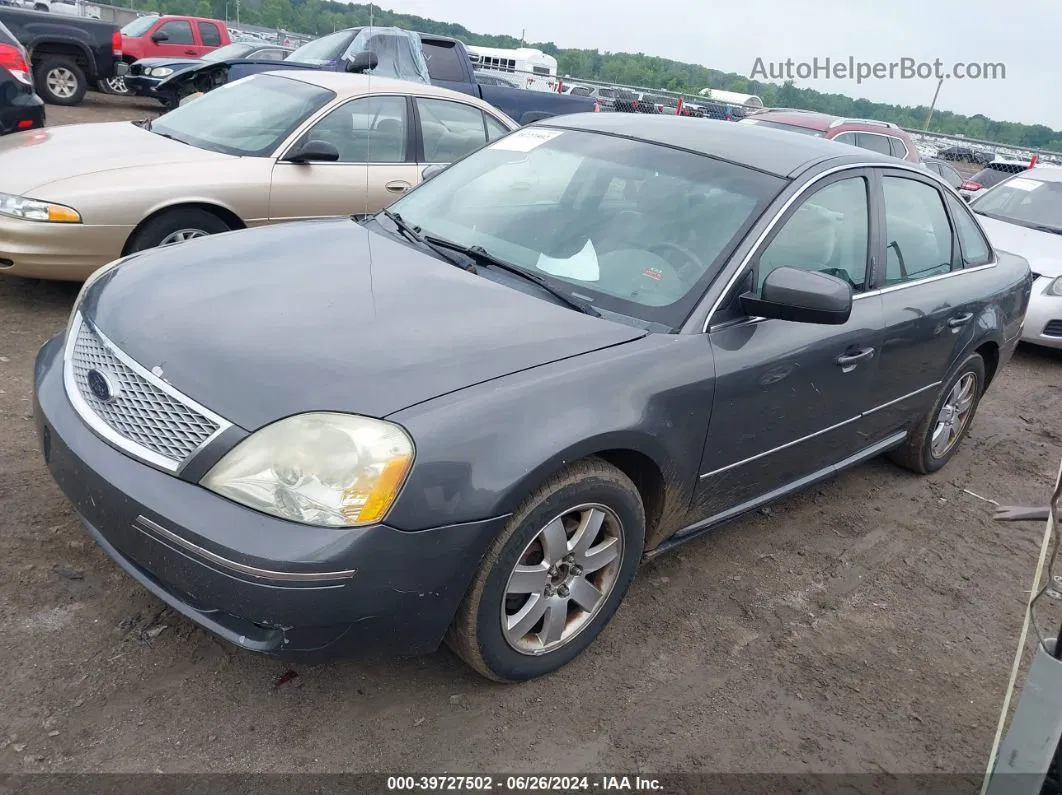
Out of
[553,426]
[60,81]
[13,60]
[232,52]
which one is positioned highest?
[13,60]

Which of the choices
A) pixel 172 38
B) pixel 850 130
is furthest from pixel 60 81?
pixel 850 130

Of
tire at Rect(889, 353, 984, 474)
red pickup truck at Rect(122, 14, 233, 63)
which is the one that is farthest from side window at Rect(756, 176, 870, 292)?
red pickup truck at Rect(122, 14, 233, 63)

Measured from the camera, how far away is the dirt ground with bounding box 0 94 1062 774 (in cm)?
243

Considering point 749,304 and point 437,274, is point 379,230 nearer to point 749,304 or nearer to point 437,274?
point 437,274

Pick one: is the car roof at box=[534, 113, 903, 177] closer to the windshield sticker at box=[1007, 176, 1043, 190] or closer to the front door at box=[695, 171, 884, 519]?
the front door at box=[695, 171, 884, 519]

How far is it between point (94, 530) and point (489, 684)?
1.28 m

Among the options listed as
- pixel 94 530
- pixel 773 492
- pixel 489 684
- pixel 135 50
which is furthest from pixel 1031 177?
pixel 135 50

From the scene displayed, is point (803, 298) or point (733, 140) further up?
point (733, 140)

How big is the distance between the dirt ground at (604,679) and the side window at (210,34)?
17.1m

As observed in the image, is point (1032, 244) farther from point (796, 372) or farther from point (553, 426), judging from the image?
point (553, 426)

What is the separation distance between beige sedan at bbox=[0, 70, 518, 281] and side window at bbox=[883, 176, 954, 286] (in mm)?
3481

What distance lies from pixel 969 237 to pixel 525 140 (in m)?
2.36

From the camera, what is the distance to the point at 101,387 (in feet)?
8.31

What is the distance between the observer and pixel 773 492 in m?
3.54
